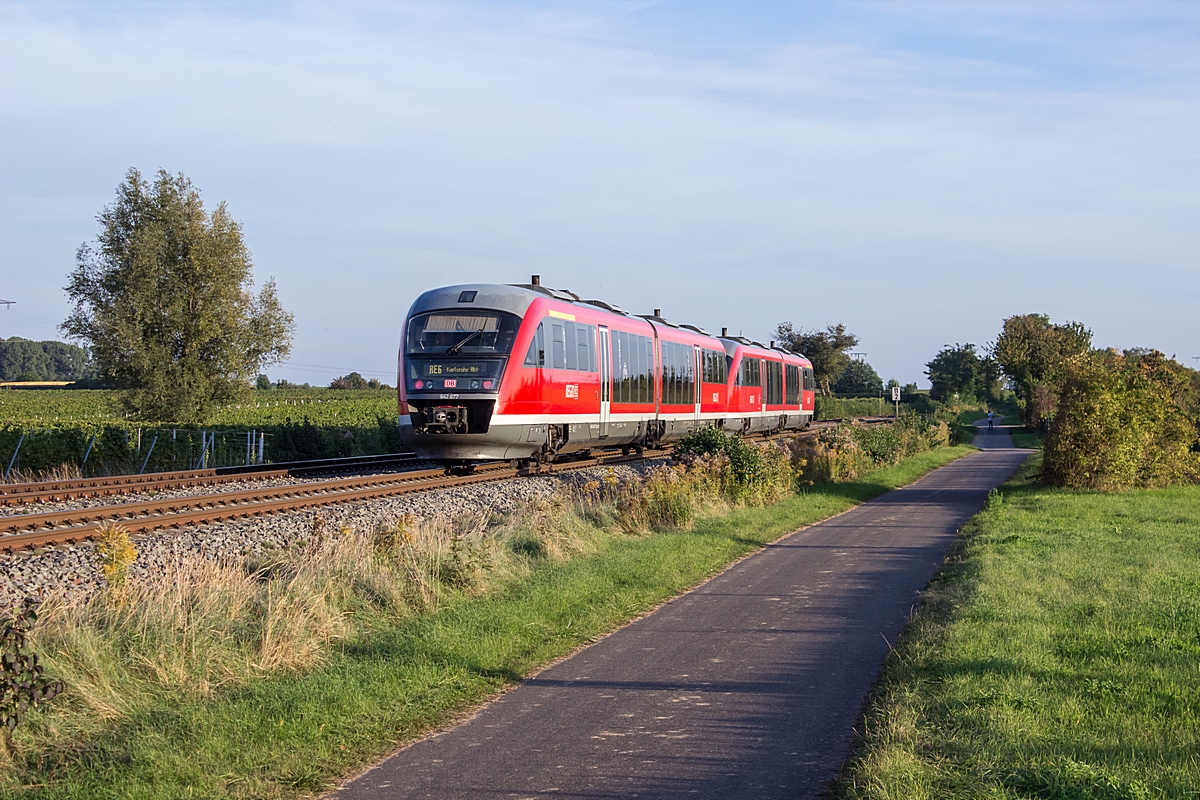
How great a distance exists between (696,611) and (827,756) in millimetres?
4192

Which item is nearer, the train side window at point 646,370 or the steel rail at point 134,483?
the steel rail at point 134,483

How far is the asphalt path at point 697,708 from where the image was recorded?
570cm

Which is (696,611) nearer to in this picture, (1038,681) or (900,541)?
(1038,681)

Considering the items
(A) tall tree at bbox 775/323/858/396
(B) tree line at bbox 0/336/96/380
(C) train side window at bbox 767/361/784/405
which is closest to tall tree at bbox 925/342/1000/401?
(A) tall tree at bbox 775/323/858/396

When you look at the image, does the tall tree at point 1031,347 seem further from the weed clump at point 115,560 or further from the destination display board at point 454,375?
the weed clump at point 115,560

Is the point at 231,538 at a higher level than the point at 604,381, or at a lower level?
lower

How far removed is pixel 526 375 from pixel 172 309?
18.3 m

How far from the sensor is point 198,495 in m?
18.4

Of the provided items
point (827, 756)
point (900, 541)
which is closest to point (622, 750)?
point (827, 756)

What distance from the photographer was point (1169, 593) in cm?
1039

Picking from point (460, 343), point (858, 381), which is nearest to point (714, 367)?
point (460, 343)

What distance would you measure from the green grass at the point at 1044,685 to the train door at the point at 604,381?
13.1 metres

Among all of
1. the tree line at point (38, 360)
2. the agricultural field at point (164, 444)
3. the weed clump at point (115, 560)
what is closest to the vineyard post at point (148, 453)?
the agricultural field at point (164, 444)

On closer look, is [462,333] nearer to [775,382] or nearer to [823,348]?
[775,382]
